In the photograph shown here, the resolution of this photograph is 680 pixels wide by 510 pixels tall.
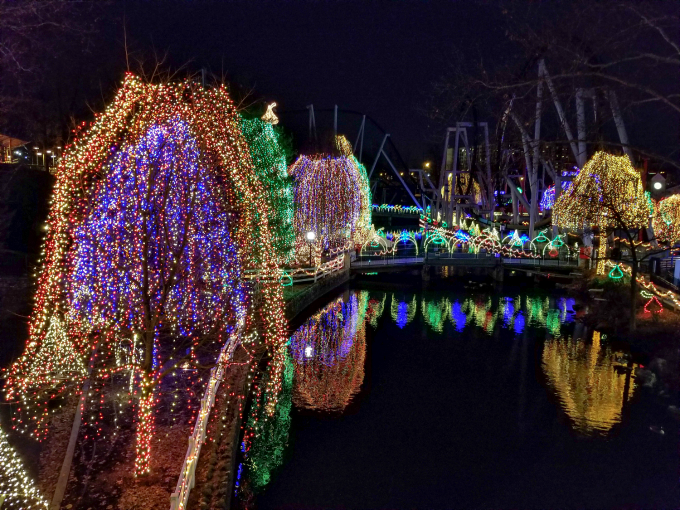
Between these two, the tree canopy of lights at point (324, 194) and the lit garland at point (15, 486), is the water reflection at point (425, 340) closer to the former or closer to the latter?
the lit garland at point (15, 486)

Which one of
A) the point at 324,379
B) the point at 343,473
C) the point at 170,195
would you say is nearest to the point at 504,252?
the point at 324,379

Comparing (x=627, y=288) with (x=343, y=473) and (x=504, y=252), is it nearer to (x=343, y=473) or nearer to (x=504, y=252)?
(x=504, y=252)

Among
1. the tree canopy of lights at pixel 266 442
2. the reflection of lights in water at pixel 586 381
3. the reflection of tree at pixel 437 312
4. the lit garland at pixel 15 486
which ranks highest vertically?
the reflection of tree at pixel 437 312

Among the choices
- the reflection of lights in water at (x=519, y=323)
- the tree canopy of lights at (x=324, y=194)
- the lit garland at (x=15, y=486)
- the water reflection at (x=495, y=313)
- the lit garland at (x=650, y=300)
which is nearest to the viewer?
the lit garland at (x=15, y=486)

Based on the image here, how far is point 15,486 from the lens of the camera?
816 cm

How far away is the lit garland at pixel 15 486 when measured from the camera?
7684mm

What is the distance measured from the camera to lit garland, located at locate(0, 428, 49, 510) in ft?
25.2

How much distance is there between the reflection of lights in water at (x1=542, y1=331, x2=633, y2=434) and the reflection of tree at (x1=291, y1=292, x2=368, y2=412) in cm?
621

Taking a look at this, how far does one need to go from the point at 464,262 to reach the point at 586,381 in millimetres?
21676

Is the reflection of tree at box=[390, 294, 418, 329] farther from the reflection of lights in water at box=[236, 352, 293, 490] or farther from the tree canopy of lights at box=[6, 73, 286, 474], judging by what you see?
the tree canopy of lights at box=[6, 73, 286, 474]

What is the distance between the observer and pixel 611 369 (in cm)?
1856

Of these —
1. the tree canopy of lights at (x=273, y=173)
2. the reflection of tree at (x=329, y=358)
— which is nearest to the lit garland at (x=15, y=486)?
the reflection of tree at (x=329, y=358)

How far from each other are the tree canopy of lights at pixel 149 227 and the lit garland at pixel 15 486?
1.33 meters

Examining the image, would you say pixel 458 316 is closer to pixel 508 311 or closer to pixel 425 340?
pixel 508 311
